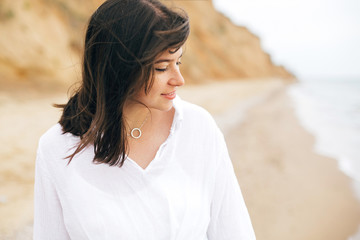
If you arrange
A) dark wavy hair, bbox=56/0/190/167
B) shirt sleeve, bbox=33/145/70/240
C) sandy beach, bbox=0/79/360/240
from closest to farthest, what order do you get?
dark wavy hair, bbox=56/0/190/167, shirt sleeve, bbox=33/145/70/240, sandy beach, bbox=0/79/360/240

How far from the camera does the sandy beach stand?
367cm

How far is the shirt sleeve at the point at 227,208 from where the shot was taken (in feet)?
5.15

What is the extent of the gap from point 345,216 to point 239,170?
1.73 meters

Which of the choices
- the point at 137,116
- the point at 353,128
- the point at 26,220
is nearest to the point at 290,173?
the point at 26,220

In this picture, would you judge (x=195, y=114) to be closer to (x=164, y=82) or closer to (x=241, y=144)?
(x=164, y=82)

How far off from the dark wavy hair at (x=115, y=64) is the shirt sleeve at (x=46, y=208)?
167mm

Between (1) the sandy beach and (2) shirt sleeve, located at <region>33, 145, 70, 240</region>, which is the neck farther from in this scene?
(1) the sandy beach

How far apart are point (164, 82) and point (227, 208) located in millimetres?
709

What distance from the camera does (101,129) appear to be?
1.49 m

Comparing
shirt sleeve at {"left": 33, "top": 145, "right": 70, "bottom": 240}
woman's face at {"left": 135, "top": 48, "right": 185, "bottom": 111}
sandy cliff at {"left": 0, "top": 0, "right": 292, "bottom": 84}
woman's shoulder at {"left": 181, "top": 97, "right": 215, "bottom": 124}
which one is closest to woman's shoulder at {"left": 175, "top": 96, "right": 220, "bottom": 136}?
woman's shoulder at {"left": 181, "top": 97, "right": 215, "bottom": 124}

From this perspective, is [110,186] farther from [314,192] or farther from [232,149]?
[232,149]

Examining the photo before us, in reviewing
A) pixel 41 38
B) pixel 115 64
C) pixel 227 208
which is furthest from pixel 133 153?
pixel 41 38

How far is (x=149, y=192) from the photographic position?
1.42 metres

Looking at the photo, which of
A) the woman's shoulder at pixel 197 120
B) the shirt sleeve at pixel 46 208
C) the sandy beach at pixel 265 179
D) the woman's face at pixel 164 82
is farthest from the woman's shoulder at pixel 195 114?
the sandy beach at pixel 265 179
